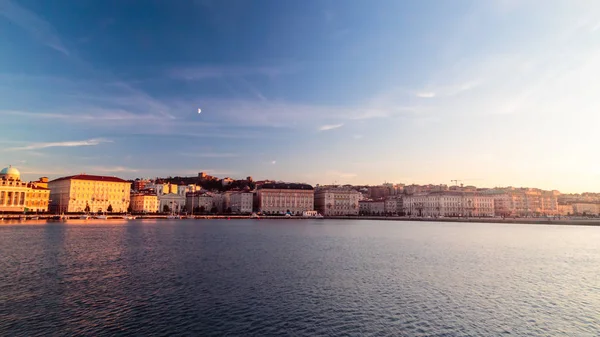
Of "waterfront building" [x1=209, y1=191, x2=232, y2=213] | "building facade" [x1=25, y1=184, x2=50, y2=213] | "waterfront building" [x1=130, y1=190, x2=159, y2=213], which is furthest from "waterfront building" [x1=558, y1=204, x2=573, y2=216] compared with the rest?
"building facade" [x1=25, y1=184, x2=50, y2=213]

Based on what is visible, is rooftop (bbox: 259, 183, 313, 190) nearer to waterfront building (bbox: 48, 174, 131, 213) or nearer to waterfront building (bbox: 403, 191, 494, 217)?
waterfront building (bbox: 48, 174, 131, 213)

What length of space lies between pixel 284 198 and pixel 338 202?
843 inches

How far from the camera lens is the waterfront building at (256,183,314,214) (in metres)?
132

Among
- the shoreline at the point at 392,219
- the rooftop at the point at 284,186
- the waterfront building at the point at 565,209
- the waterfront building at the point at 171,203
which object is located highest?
the rooftop at the point at 284,186

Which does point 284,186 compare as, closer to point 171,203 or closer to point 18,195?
point 171,203

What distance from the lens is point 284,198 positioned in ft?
441

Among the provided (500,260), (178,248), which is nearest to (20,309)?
(178,248)

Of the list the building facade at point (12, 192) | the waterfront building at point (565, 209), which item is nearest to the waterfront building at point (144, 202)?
the building facade at point (12, 192)

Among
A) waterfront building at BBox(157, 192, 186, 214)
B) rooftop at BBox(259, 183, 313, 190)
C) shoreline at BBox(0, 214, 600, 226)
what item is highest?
rooftop at BBox(259, 183, 313, 190)

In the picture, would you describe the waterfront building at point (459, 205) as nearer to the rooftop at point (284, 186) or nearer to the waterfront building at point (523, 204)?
the waterfront building at point (523, 204)

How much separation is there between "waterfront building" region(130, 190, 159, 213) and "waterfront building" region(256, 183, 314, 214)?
33.9m

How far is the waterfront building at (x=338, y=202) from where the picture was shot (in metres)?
142

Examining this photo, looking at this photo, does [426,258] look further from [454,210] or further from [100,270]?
[454,210]

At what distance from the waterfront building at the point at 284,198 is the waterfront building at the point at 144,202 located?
33.9 metres
